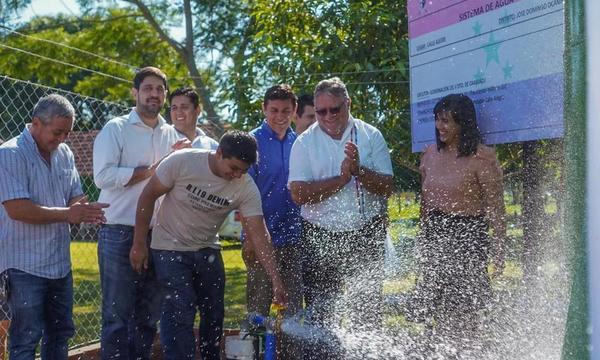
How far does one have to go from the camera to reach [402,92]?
9.10 metres

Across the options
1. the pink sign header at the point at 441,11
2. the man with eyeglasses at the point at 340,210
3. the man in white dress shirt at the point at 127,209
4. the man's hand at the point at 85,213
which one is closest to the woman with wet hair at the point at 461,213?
the man with eyeglasses at the point at 340,210

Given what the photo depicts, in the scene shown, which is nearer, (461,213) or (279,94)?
(461,213)

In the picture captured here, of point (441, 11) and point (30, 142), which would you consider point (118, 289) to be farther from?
point (441, 11)

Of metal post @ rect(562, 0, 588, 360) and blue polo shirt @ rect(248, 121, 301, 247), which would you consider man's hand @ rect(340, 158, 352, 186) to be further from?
metal post @ rect(562, 0, 588, 360)

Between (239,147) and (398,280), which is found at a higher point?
(239,147)

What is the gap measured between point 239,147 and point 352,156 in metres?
0.78

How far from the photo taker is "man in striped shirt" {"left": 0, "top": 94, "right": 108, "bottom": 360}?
554cm

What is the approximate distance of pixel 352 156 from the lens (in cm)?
602

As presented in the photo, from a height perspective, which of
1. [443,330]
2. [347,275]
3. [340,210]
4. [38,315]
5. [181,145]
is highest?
[181,145]

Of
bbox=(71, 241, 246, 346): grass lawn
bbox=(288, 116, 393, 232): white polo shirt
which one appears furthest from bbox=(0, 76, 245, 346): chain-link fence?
bbox=(288, 116, 393, 232): white polo shirt

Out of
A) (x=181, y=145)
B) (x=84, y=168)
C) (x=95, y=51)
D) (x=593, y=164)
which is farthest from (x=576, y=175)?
(x=95, y=51)

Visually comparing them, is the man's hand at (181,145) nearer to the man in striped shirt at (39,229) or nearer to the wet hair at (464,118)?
the man in striped shirt at (39,229)

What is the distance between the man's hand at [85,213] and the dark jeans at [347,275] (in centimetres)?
156

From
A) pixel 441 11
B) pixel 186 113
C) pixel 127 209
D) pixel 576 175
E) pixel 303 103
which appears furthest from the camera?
pixel 303 103
